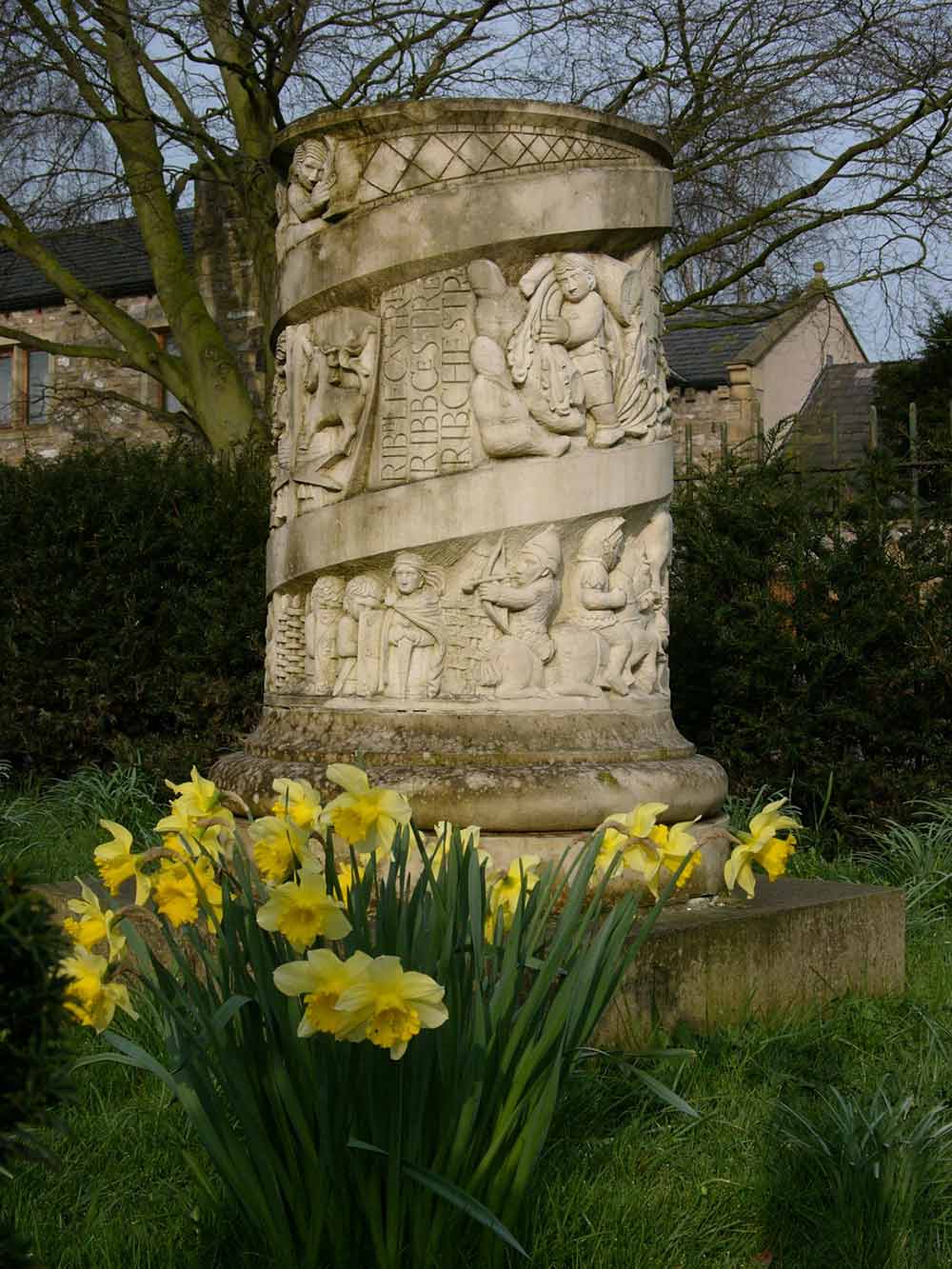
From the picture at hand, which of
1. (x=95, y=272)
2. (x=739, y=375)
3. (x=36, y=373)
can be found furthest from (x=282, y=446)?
(x=739, y=375)

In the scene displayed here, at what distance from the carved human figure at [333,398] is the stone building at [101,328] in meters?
9.84

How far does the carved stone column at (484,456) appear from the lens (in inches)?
178

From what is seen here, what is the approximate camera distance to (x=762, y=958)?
438 centimetres

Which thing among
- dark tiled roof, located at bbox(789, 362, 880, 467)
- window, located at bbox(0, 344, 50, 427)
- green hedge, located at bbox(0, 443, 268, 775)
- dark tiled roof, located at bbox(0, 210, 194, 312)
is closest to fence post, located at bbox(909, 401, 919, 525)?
green hedge, located at bbox(0, 443, 268, 775)

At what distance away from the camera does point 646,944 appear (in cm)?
404

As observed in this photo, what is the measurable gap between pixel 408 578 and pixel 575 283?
1050 millimetres

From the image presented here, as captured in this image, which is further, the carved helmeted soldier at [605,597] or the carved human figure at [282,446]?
the carved human figure at [282,446]

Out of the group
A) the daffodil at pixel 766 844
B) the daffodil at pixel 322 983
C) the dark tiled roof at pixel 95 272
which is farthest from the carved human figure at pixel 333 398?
the dark tiled roof at pixel 95 272

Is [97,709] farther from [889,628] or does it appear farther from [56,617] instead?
[889,628]

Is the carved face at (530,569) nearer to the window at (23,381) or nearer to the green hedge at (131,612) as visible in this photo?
the green hedge at (131,612)

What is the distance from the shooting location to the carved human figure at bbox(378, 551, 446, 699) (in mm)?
4574

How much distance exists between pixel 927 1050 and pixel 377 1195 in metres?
2.14

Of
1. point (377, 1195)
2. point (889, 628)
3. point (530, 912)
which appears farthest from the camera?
point (889, 628)

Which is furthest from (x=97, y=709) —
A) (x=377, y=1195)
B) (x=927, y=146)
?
(x=927, y=146)
